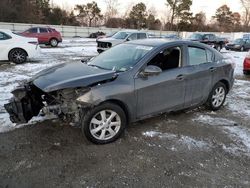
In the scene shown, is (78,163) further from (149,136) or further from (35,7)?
(35,7)

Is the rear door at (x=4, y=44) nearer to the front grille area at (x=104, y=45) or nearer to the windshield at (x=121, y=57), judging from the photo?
the front grille area at (x=104, y=45)

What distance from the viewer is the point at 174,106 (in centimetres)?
499

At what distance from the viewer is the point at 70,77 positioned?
409cm

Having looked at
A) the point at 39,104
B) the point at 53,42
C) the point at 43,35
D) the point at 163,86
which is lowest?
the point at 39,104

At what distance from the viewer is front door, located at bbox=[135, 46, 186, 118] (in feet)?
14.5

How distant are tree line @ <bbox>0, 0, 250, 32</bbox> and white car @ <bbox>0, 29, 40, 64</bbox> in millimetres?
31131

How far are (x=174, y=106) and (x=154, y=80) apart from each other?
2.62ft

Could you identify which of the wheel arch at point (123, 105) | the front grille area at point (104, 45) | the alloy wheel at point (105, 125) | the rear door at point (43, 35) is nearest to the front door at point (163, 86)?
the wheel arch at point (123, 105)

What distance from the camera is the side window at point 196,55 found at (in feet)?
17.1

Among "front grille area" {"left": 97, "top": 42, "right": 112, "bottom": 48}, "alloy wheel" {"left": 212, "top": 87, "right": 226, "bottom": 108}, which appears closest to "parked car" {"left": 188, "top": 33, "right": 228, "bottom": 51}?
"front grille area" {"left": 97, "top": 42, "right": 112, "bottom": 48}

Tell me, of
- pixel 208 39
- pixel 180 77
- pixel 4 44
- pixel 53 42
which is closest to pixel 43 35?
pixel 53 42

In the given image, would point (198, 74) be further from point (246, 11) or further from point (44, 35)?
point (246, 11)

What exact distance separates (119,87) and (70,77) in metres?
0.78

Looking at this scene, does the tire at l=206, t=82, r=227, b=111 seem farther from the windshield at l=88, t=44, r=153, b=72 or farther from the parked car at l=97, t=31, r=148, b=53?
the parked car at l=97, t=31, r=148, b=53
